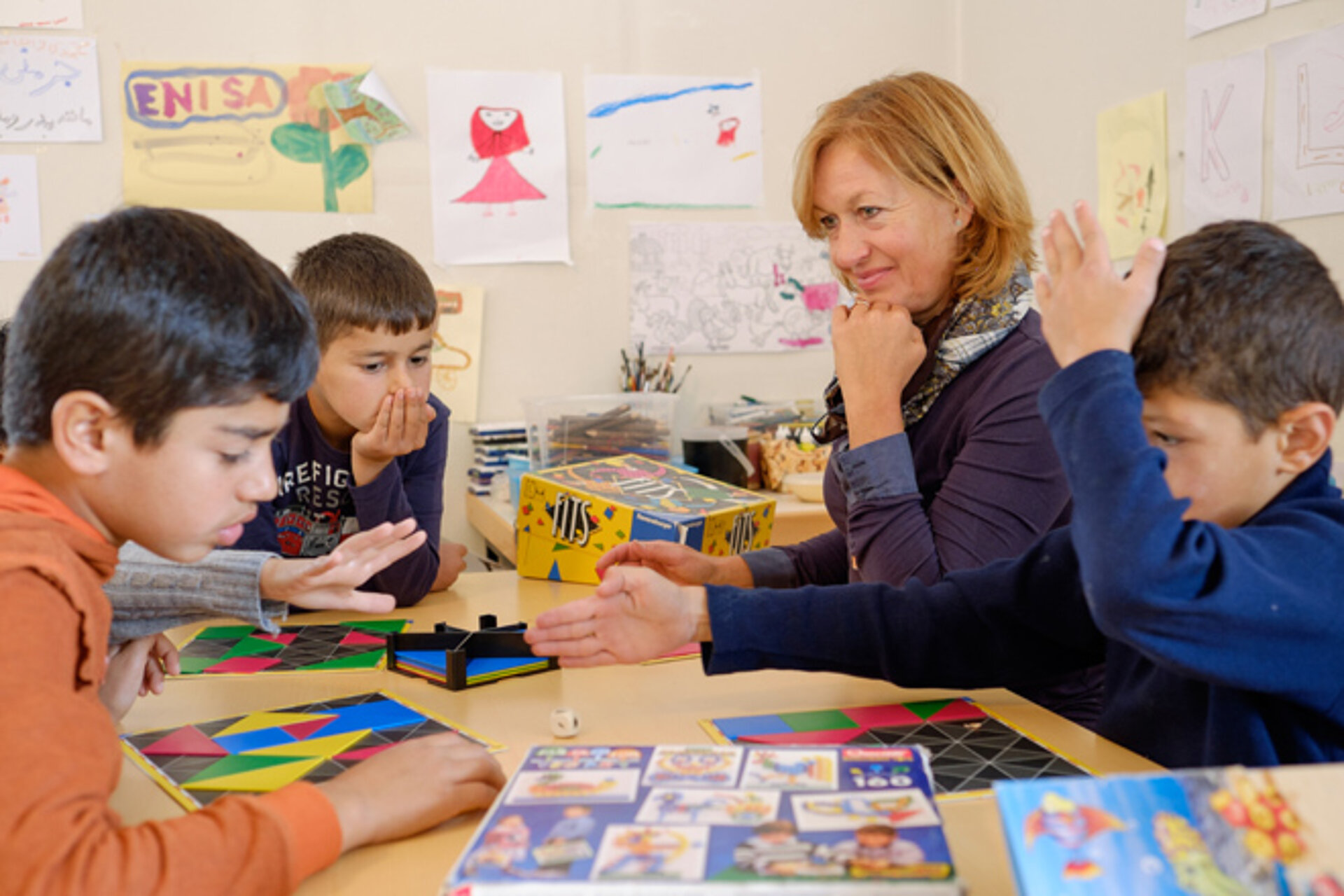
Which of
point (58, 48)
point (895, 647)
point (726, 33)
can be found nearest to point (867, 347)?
point (895, 647)

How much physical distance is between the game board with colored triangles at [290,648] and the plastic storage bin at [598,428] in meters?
0.87

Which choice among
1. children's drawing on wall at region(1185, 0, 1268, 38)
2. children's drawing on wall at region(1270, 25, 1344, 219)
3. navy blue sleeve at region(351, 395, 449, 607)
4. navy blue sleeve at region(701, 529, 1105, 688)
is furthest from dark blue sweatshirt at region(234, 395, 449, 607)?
children's drawing on wall at region(1185, 0, 1268, 38)

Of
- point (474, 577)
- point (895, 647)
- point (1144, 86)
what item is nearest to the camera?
point (895, 647)

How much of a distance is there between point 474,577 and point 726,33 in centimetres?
155

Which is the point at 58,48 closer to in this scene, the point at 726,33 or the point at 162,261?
the point at 726,33

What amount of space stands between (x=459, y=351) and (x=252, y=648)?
1.36 metres

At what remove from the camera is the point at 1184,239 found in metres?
0.80

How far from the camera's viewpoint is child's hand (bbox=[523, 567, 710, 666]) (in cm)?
98

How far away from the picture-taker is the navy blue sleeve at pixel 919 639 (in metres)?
0.97

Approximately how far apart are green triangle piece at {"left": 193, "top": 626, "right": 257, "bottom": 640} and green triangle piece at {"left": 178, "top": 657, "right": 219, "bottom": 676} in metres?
0.08

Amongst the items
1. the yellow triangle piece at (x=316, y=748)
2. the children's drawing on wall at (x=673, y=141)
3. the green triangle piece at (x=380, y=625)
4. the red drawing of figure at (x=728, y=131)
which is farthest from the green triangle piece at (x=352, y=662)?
the red drawing of figure at (x=728, y=131)

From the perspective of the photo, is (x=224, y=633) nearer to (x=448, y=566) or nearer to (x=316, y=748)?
(x=448, y=566)

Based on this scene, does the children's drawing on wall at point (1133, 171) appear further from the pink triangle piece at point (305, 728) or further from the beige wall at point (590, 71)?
the pink triangle piece at point (305, 728)

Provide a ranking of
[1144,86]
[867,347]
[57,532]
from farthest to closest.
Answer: [1144,86]
[867,347]
[57,532]
